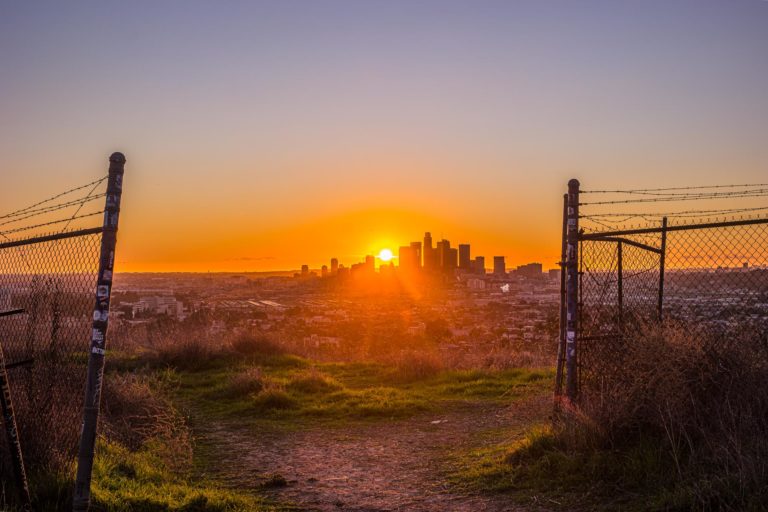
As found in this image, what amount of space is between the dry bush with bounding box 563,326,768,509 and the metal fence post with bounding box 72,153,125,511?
5.09 metres

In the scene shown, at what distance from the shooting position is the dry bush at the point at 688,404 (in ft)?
19.7

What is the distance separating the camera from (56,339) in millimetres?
7660

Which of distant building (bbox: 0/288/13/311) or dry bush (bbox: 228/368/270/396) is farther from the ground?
distant building (bbox: 0/288/13/311)

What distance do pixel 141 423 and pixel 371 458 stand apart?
12.5ft

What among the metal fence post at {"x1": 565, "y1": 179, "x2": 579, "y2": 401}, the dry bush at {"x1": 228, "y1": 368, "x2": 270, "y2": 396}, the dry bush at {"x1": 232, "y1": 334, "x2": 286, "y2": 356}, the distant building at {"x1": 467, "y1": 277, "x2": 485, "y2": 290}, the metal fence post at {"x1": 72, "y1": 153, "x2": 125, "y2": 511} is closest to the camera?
the metal fence post at {"x1": 72, "y1": 153, "x2": 125, "y2": 511}

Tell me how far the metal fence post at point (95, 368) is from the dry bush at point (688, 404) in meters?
5.09

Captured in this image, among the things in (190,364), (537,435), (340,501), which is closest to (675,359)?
(537,435)

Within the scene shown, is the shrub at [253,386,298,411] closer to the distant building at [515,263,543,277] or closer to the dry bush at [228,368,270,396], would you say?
the dry bush at [228,368,270,396]

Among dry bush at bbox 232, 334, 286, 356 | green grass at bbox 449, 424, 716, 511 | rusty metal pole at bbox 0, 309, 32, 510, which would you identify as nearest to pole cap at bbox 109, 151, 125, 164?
rusty metal pole at bbox 0, 309, 32, 510

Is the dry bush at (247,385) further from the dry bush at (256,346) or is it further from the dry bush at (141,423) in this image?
the dry bush at (256,346)

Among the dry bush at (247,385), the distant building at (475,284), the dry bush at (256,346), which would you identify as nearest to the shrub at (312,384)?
the dry bush at (247,385)

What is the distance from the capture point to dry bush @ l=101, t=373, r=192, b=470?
28.9 feet

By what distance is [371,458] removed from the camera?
350 inches

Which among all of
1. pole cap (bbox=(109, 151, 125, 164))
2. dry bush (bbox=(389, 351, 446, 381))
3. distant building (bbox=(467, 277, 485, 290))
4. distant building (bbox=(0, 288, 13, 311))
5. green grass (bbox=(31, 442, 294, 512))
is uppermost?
pole cap (bbox=(109, 151, 125, 164))
